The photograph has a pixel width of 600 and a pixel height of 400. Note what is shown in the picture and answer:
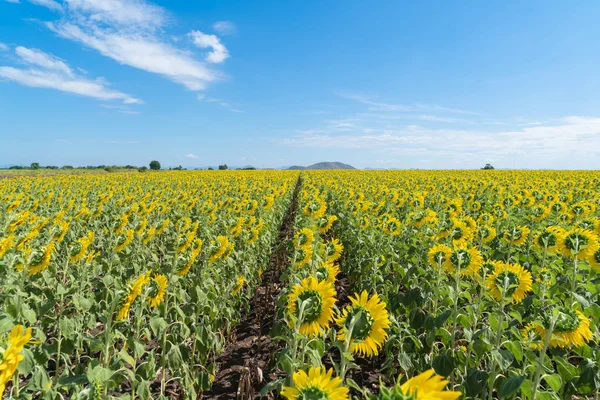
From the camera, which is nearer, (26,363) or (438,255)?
(26,363)

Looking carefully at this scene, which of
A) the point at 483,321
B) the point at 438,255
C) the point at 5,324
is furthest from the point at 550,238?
the point at 5,324

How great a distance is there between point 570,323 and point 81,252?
450cm

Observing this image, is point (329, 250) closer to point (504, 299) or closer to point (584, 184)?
point (504, 299)

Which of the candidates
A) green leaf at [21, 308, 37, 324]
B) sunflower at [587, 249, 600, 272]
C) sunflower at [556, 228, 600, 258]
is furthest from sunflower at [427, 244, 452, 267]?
green leaf at [21, 308, 37, 324]

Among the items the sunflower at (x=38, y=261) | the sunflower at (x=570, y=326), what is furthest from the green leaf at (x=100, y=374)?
the sunflower at (x=570, y=326)

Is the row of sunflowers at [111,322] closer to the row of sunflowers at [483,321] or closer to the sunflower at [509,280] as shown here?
the row of sunflowers at [483,321]

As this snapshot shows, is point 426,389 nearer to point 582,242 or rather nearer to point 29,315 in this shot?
point 29,315

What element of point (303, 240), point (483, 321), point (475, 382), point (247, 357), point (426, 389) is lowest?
point (247, 357)

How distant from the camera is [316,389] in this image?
1.20 meters

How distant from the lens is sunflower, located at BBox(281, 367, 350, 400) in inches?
46.9

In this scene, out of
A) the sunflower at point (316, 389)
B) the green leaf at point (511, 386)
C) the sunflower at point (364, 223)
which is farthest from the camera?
the sunflower at point (364, 223)

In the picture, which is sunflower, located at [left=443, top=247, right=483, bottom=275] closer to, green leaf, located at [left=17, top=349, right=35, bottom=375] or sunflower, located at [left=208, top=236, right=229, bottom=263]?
sunflower, located at [left=208, top=236, right=229, bottom=263]

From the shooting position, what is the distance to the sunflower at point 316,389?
1.19 meters

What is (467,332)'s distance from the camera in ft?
9.91
